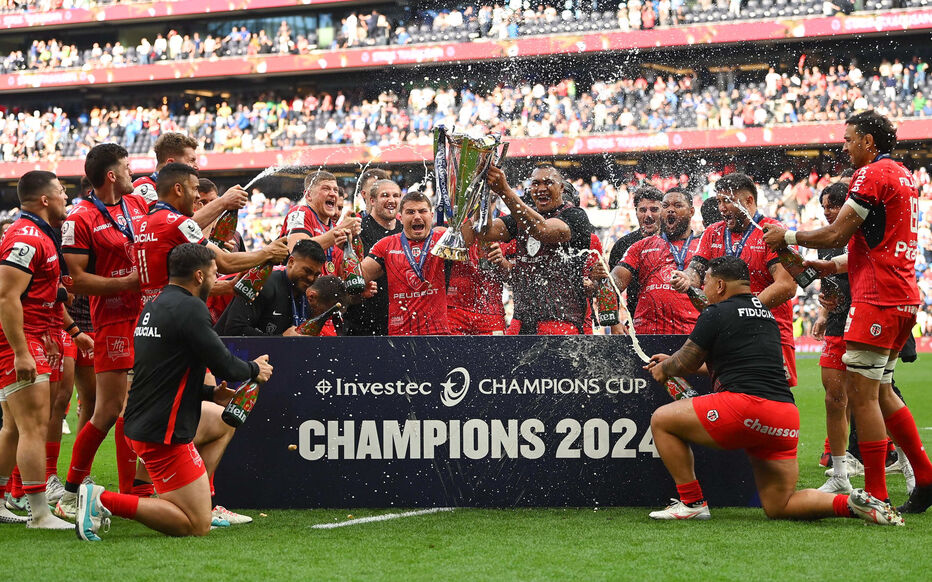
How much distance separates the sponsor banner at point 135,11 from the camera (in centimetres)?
3678

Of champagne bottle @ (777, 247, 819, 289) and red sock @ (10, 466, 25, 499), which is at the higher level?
champagne bottle @ (777, 247, 819, 289)

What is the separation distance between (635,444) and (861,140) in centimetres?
224

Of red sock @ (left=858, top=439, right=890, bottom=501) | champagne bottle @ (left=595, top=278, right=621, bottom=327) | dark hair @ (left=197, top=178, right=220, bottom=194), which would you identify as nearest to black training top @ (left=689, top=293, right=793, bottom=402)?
red sock @ (left=858, top=439, right=890, bottom=501)

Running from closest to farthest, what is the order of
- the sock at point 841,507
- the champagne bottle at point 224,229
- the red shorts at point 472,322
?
the sock at point 841,507
the champagne bottle at point 224,229
the red shorts at point 472,322

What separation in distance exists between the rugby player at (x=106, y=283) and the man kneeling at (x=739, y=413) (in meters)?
3.18

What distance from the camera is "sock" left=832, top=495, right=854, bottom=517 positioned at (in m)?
5.60

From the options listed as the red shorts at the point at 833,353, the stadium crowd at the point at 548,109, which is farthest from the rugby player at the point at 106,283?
the stadium crowd at the point at 548,109

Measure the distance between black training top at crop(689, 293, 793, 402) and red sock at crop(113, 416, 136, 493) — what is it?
346 centimetres

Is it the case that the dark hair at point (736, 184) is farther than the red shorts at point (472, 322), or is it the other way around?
the red shorts at point (472, 322)

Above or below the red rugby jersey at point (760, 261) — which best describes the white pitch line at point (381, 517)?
below

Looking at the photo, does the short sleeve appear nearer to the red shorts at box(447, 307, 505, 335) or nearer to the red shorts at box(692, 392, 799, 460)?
the red shorts at box(692, 392, 799, 460)

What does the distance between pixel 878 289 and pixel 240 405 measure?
365 cm

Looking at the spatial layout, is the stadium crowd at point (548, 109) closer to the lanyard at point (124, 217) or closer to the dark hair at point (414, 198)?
the dark hair at point (414, 198)

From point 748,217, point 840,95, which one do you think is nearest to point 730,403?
point 748,217
